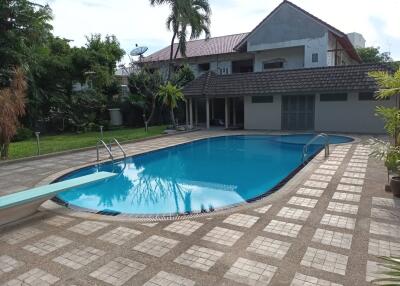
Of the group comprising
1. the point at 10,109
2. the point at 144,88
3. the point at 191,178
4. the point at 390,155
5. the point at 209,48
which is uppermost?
the point at 209,48

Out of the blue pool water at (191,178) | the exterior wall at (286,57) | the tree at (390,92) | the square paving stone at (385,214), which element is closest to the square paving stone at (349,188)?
the square paving stone at (385,214)

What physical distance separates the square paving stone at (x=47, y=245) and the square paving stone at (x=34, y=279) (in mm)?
530

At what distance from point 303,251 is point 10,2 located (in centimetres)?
1944

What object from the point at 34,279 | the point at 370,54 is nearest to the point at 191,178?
the point at 34,279

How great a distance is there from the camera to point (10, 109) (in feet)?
35.1

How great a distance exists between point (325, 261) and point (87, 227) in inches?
144

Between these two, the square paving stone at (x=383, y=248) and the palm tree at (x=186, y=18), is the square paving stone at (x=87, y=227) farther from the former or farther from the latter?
the palm tree at (x=186, y=18)

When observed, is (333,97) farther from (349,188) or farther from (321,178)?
(349,188)

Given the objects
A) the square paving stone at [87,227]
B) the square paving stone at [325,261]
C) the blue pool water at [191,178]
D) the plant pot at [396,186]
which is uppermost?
the plant pot at [396,186]

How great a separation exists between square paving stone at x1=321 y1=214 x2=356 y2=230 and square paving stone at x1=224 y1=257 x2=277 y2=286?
180 centimetres

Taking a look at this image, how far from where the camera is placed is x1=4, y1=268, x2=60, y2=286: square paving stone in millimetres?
3693

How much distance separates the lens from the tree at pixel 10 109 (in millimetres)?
10586

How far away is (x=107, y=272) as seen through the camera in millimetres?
3883

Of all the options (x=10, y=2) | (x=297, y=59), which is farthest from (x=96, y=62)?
(x=297, y=59)
